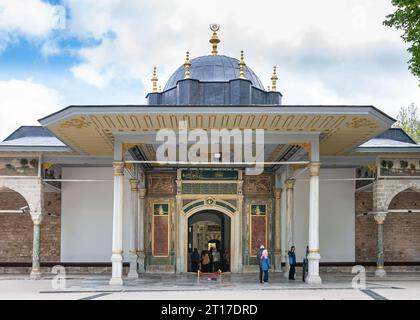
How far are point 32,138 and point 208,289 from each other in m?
8.21

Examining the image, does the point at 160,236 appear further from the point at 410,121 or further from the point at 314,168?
the point at 410,121

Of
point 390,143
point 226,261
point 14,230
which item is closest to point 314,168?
point 390,143

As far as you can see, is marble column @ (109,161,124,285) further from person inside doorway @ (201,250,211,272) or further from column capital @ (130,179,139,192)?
person inside doorway @ (201,250,211,272)

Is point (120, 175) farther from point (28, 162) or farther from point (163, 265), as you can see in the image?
point (163, 265)

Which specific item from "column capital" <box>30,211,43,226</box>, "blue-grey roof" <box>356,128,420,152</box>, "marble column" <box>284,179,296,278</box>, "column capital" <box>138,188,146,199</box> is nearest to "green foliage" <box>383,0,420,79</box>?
"blue-grey roof" <box>356,128,420,152</box>

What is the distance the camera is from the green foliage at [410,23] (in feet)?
41.3

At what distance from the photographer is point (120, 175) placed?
499 inches

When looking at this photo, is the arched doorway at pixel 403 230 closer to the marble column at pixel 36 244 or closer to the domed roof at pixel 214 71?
the domed roof at pixel 214 71

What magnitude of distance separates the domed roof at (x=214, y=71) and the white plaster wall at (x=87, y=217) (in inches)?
171

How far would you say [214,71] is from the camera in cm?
1931

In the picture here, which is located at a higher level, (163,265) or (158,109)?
(158,109)

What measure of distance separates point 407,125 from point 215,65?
66.1 ft

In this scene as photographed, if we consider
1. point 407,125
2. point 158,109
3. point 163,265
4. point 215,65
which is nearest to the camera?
point 158,109
